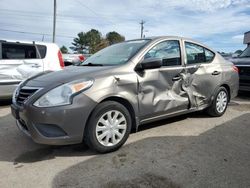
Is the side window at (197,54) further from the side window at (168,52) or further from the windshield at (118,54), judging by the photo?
the windshield at (118,54)

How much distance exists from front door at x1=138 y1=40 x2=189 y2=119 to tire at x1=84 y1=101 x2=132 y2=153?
39cm

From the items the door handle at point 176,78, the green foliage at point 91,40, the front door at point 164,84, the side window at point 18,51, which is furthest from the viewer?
the green foliage at point 91,40

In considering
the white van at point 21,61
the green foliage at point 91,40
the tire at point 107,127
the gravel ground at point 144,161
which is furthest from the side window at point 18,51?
the green foliage at point 91,40

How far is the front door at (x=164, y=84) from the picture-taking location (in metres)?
4.23

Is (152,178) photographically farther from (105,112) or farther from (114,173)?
(105,112)

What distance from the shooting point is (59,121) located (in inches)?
136

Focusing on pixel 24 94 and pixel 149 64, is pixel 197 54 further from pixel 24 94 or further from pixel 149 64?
pixel 24 94

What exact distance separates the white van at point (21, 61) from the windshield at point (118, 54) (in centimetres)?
258

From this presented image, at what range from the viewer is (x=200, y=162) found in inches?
141

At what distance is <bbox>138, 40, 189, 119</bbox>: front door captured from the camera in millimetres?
4234

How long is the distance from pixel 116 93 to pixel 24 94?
1.24m

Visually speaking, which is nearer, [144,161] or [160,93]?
[144,161]

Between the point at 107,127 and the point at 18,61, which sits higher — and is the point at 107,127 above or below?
below

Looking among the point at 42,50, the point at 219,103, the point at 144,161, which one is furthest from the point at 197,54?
the point at 42,50
